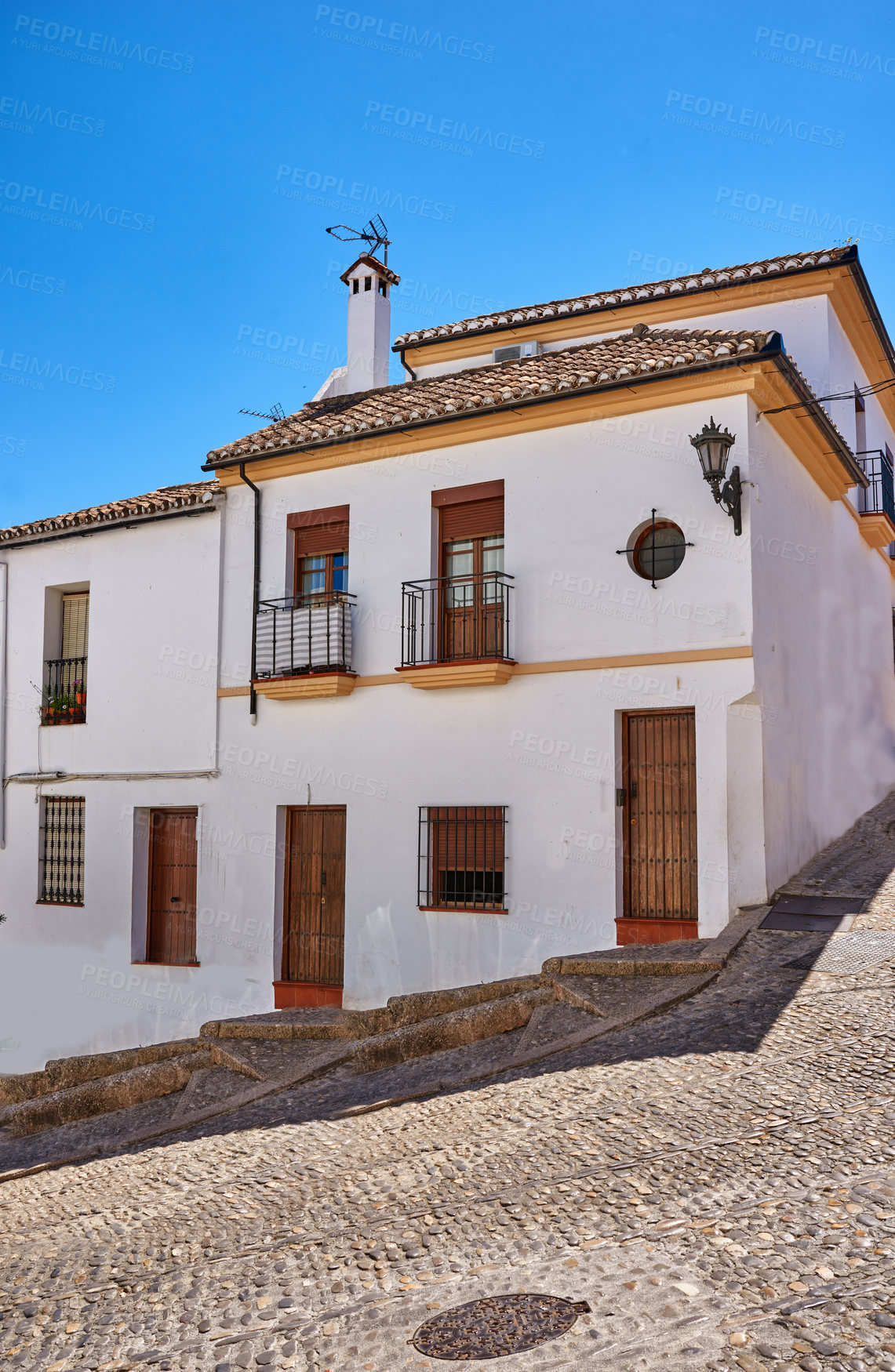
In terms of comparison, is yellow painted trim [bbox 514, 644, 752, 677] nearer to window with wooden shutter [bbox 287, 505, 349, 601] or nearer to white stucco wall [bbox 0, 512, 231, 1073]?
window with wooden shutter [bbox 287, 505, 349, 601]

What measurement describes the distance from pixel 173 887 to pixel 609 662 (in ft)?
19.0

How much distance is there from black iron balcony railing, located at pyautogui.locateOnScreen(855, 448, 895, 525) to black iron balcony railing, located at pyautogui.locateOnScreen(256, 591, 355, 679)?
7.31 meters

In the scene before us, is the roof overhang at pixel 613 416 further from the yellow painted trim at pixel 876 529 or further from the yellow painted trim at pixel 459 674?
the yellow painted trim at pixel 459 674

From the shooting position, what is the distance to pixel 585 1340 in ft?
11.4

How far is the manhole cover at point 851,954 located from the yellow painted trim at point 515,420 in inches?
180

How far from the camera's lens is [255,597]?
11.6 m

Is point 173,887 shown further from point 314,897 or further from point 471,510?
point 471,510

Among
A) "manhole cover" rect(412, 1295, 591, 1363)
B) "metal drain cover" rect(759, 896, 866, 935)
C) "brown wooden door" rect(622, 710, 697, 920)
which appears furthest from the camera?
"brown wooden door" rect(622, 710, 697, 920)

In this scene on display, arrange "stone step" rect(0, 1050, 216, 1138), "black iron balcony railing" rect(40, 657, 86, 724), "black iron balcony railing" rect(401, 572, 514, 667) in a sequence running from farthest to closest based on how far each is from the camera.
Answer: "black iron balcony railing" rect(40, 657, 86, 724), "black iron balcony railing" rect(401, 572, 514, 667), "stone step" rect(0, 1050, 216, 1138)

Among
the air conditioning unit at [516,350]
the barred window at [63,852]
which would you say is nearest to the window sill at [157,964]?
the barred window at [63,852]

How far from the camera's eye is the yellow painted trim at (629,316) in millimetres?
12266

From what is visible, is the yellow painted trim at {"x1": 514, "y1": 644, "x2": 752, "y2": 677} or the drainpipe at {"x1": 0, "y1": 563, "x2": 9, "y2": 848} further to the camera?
the drainpipe at {"x1": 0, "y1": 563, "x2": 9, "y2": 848}

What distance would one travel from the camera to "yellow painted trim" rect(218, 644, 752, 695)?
30.0 ft

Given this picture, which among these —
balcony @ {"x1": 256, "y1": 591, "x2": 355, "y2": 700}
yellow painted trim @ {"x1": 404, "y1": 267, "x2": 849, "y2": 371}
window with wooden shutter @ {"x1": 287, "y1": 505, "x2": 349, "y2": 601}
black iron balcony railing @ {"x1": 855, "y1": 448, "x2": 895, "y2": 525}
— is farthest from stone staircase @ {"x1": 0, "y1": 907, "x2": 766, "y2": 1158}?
black iron balcony railing @ {"x1": 855, "y1": 448, "x2": 895, "y2": 525}
